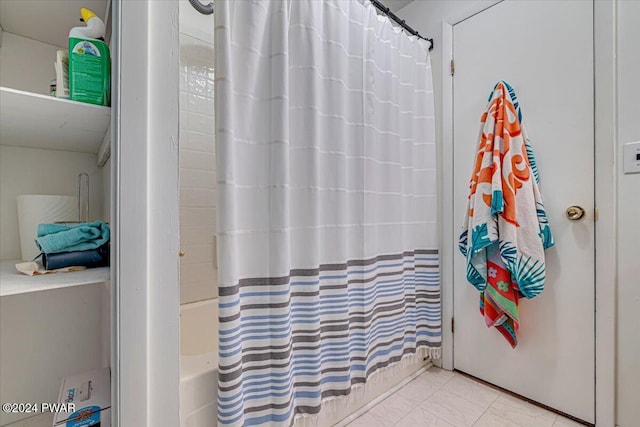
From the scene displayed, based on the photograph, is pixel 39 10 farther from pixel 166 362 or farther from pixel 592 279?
pixel 592 279

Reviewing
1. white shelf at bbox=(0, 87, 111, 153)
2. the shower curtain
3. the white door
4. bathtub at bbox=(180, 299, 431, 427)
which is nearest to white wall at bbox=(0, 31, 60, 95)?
white shelf at bbox=(0, 87, 111, 153)

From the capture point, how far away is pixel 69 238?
30.1 inches

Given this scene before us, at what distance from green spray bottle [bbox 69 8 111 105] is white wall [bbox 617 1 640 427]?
1.81m

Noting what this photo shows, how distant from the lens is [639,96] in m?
1.11

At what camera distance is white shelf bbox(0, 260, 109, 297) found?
0.61 metres

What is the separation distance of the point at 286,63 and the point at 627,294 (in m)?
1.60

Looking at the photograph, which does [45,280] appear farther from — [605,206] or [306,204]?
[605,206]

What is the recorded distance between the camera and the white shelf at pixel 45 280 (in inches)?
23.8

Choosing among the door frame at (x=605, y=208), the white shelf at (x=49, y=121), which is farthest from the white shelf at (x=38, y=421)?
the door frame at (x=605, y=208)

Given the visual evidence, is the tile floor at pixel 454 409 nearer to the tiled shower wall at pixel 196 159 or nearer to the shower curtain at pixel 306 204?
the shower curtain at pixel 306 204

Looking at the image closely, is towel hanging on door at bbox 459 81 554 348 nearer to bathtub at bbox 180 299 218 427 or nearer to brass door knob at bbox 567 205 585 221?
brass door knob at bbox 567 205 585 221

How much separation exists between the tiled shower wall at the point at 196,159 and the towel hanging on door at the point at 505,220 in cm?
137

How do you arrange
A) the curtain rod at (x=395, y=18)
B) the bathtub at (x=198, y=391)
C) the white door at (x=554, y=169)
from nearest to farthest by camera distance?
the bathtub at (x=198, y=391)
the white door at (x=554, y=169)
the curtain rod at (x=395, y=18)

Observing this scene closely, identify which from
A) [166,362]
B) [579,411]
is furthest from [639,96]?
[166,362]
